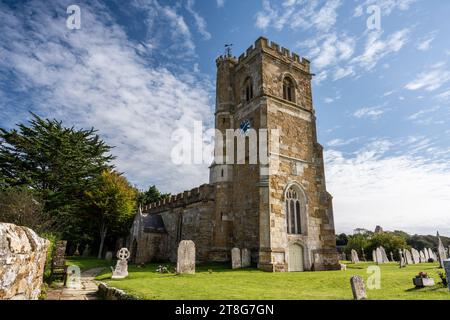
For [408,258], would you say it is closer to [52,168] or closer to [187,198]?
[187,198]

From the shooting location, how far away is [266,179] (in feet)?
56.7

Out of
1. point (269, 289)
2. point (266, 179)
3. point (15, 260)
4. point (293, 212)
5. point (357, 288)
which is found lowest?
point (269, 289)

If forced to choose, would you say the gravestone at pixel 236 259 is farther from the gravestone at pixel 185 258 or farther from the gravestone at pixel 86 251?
the gravestone at pixel 86 251

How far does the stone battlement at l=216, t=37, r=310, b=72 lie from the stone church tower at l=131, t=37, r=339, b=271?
0.08m

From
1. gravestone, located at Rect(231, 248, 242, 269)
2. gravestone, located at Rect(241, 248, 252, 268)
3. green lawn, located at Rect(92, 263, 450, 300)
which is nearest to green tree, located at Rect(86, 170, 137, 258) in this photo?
gravestone, located at Rect(231, 248, 242, 269)

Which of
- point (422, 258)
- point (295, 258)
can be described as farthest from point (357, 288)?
point (422, 258)

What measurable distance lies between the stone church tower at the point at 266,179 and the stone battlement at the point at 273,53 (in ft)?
0.28

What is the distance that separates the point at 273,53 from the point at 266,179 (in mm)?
10056

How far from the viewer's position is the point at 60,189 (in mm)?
25203

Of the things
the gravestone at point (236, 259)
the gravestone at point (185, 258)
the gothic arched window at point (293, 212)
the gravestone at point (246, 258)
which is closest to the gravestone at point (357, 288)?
the gravestone at point (185, 258)

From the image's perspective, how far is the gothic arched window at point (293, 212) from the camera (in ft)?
59.1

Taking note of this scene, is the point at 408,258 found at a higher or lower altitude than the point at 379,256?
lower
